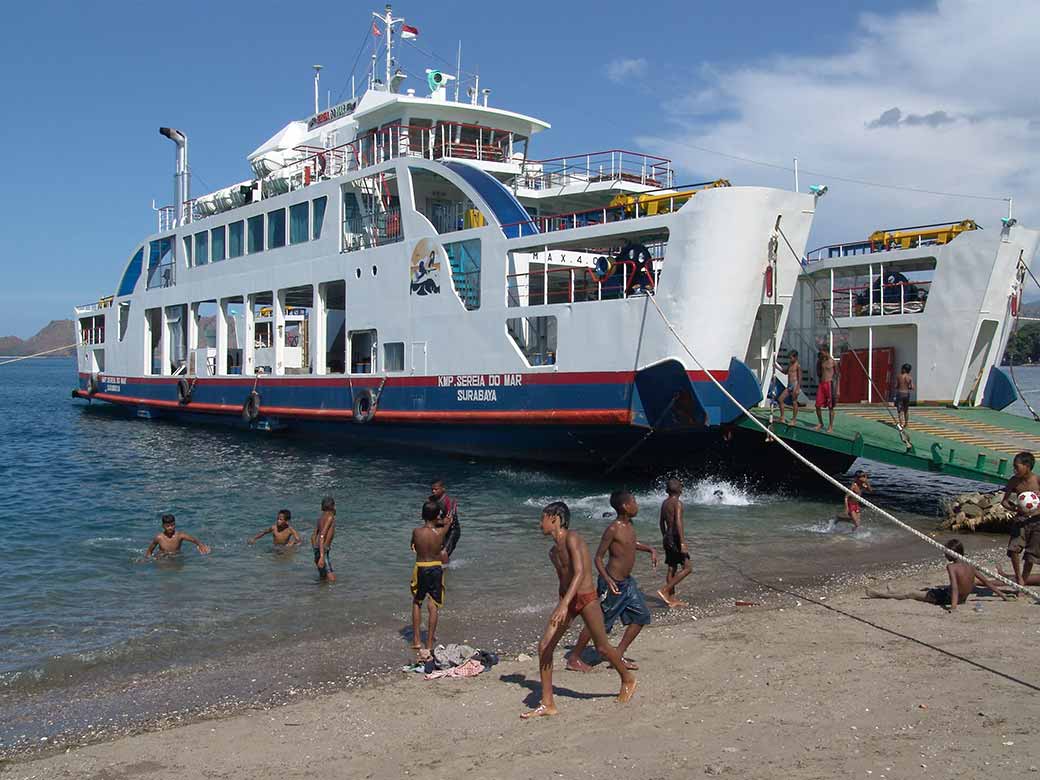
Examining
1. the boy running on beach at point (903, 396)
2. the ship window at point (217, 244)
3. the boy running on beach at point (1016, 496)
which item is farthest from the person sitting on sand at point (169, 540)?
the ship window at point (217, 244)

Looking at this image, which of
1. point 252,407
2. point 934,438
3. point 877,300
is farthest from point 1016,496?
point 252,407

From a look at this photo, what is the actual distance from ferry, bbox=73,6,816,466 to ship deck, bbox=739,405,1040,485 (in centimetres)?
125

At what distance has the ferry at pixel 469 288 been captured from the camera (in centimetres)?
1430

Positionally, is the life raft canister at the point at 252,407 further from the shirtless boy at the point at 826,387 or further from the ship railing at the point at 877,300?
the shirtless boy at the point at 826,387

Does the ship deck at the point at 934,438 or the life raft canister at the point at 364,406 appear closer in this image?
the ship deck at the point at 934,438

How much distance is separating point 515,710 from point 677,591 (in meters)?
3.90

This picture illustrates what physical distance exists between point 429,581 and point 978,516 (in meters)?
8.85

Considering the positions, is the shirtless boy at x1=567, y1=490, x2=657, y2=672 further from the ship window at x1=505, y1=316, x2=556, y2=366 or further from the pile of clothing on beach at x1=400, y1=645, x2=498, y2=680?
the ship window at x1=505, y1=316, x2=556, y2=366

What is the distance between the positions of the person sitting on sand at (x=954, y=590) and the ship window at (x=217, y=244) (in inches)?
831

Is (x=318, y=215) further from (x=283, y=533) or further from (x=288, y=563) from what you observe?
(x=288, y=563)

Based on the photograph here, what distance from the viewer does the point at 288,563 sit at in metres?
11.2

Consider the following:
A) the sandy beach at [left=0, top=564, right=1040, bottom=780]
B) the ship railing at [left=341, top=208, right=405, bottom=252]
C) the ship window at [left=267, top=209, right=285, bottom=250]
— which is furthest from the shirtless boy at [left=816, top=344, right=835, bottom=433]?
the ship window at [left=267, top=209, right=285, bottom=250]

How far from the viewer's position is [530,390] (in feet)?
52.6

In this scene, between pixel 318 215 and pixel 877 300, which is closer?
pixel 877 300
